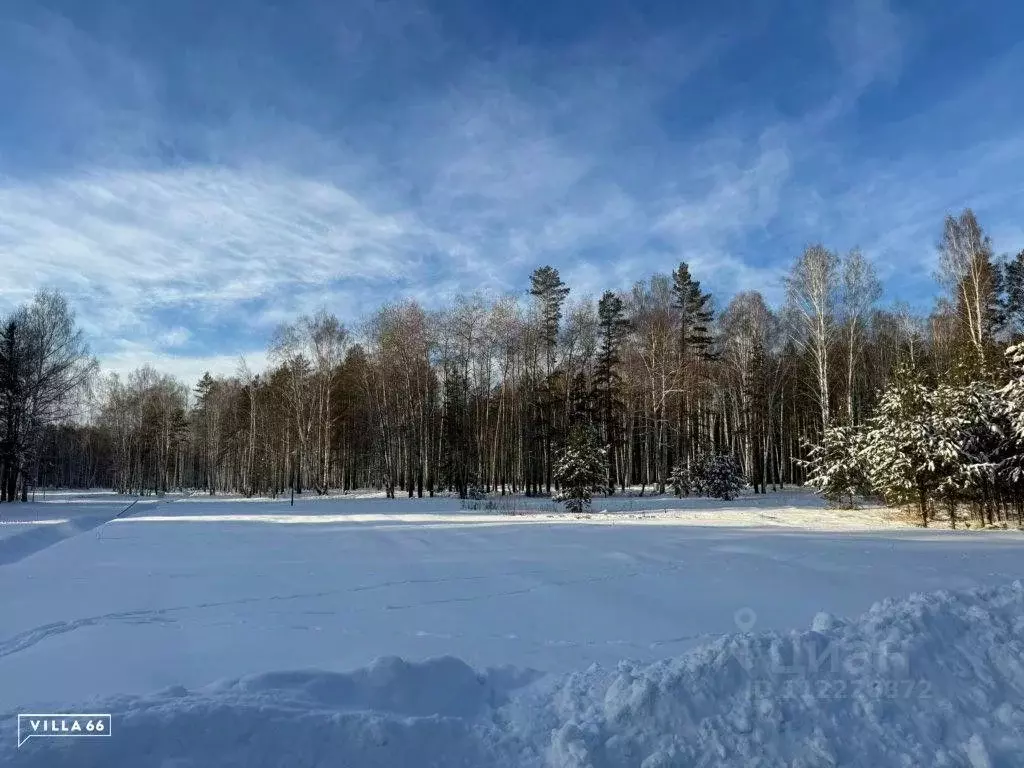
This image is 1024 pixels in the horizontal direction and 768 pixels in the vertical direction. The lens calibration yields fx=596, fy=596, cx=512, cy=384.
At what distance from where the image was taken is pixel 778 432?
40.8 meters

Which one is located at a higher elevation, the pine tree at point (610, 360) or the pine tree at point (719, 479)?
the pine tree at point (610, 360)

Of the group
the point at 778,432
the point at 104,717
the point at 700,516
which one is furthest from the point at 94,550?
the point at 778,432

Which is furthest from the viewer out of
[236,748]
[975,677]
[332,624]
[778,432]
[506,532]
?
[778,432]

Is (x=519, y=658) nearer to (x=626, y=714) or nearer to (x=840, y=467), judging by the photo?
(x=626, y=714)

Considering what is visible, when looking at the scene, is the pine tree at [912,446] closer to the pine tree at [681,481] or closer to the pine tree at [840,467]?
the pine tree at [840,467]

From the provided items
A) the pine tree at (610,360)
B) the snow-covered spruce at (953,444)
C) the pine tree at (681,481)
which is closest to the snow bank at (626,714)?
the snow-covered spruce at (953,444)

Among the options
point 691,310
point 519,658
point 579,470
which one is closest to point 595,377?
point 691,310

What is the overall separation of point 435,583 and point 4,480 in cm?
3469

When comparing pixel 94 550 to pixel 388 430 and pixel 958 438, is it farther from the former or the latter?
pixel 388 430

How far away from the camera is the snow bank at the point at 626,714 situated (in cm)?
350

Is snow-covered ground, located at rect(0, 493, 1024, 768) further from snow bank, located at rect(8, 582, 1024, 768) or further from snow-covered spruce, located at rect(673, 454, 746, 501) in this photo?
snow-covered spruce, located at rect(673, 454, 746, 501)

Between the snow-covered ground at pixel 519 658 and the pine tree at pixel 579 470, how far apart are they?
12.0 metres

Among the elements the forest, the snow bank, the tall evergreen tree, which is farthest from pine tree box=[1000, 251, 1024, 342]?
the snow bank

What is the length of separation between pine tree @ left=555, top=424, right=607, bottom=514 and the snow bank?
18.0 metres
